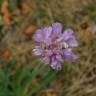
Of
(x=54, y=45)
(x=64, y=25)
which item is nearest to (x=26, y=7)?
(x=64, y=25)

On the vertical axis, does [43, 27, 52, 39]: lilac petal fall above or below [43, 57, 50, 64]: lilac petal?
above

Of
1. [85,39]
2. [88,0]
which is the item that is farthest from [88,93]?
[88,0]

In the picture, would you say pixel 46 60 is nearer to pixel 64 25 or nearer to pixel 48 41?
pixel 48 41

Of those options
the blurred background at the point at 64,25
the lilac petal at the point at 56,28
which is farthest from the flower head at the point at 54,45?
the blurred background at the point at 64,25

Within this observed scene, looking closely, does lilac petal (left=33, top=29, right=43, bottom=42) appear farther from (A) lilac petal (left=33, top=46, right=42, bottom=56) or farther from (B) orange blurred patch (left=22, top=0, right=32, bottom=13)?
(B) orange blurred patch (left=22, top=0, right=32, bottom=13)

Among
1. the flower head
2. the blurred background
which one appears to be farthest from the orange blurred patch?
the flower head

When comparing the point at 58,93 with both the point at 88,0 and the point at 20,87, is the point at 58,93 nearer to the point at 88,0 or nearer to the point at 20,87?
the point at 20,87
